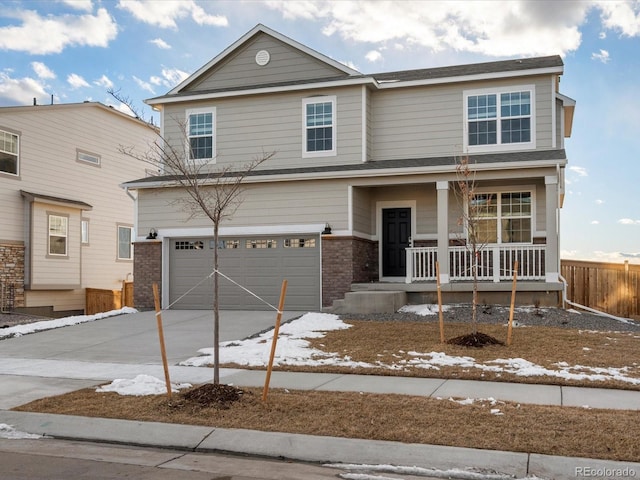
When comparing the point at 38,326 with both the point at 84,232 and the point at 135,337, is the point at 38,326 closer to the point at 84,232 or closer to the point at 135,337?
the point at 135,337

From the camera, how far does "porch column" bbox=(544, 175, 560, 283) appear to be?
54.7 ft

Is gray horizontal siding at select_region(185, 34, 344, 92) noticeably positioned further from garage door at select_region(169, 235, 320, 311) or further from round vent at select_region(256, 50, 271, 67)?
garage door at select_region(169, 235, 320, 311)

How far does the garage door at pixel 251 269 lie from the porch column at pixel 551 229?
6.36m

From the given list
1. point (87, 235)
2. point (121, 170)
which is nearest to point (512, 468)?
point (87, 235)

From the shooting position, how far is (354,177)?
1831 centimetres

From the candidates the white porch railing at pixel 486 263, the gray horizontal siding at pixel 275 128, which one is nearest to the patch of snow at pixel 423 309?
the white porch railing at pixel 486 263

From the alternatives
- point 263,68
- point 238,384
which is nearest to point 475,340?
point 238,384

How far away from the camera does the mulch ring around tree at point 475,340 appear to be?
38.7 ft

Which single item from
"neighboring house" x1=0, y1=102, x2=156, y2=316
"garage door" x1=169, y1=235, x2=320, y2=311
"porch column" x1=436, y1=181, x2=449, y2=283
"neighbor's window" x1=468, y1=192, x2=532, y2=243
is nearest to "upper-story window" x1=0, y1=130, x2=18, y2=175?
"neighboring house" x1=0, y1=102, x2=156, y2=316

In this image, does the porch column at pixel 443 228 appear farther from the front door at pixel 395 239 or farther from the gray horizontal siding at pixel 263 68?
the gray horizontal siding at pixel 263 68

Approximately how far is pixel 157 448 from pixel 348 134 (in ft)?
45.2

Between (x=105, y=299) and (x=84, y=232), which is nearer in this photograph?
(x=105, y=299)

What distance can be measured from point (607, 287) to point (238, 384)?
13.7m

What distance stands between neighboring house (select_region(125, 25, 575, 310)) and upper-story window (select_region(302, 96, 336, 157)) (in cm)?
4
